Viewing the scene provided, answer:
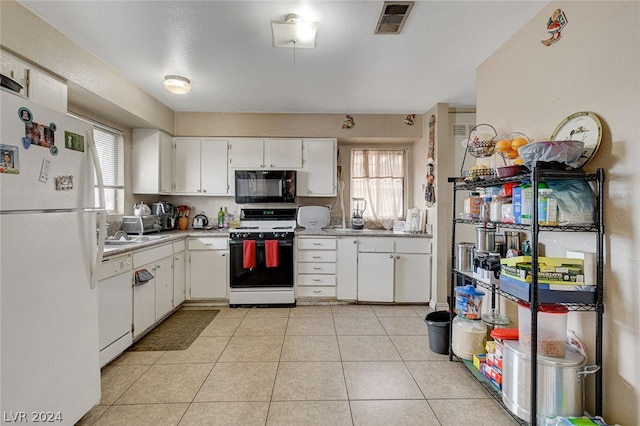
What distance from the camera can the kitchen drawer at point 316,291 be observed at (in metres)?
3.72

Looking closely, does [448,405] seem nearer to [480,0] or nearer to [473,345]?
[473,345]

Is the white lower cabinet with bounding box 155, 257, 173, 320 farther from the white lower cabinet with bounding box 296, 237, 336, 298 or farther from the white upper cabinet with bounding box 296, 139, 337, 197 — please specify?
the white upper cabinet with bounding box 296, 139, 337, 197

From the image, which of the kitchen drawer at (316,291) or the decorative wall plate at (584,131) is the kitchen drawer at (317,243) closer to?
the kitchen drawer at (316,291)

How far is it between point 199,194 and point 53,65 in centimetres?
208

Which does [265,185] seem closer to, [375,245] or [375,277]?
[375,245]

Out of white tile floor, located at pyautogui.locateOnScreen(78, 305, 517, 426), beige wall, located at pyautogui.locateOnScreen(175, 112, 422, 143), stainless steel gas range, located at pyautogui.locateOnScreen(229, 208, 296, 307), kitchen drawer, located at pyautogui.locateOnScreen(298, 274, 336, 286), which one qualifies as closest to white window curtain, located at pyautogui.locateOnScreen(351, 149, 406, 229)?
beige wall, located at pyautogui.locateOnScreen(175, 112, 422, 143)

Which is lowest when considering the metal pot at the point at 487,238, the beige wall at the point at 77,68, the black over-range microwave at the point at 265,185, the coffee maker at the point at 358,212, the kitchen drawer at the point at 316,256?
the kitchen drawer at the point at 316,256

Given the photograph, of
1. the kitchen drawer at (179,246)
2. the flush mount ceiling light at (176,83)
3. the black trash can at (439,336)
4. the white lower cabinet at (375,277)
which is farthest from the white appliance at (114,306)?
the black trash can at (439,336)

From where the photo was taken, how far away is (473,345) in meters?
2.21

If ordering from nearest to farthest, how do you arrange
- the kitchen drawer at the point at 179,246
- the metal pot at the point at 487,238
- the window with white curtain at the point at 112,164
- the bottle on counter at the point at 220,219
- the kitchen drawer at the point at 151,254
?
the metal pot at the point at 487,238
the kitchen drawer at the point at 151,254
the window with white curtain at the point at 112,164
the kitchen drawer at the point at 179,246
the bottle on counter at the point at 220,219

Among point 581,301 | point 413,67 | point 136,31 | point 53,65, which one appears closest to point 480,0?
point 413,67

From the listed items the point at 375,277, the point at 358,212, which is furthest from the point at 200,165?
the point at 375,277

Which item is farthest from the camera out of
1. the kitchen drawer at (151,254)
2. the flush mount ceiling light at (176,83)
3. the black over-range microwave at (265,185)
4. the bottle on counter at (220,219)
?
the bottle on counter at (220,219)

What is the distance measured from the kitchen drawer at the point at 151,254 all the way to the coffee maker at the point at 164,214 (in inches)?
25.4
